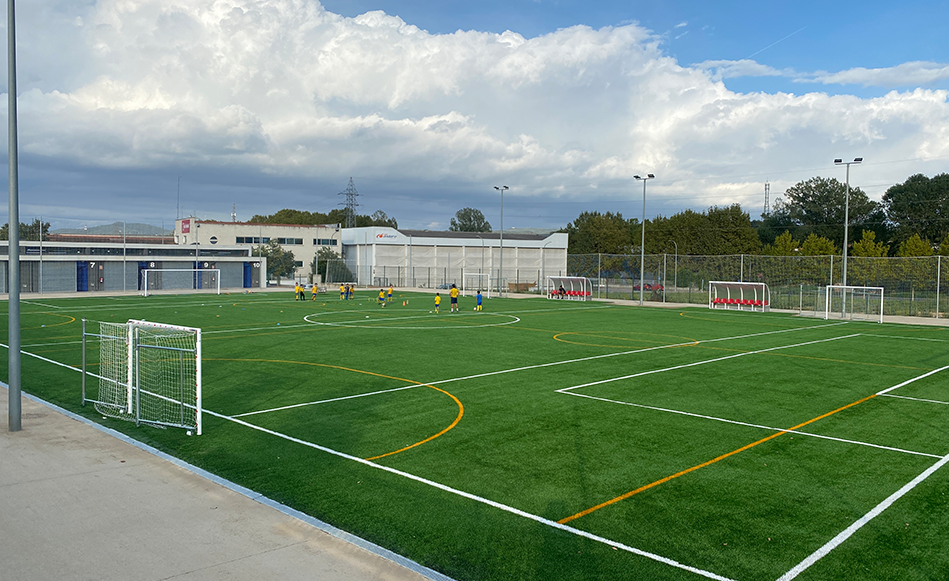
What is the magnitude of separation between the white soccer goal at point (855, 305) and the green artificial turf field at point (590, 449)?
15.9 metres

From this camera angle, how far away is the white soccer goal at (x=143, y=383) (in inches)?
483

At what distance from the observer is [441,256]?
297 ft

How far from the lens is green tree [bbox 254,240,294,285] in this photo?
82769mm

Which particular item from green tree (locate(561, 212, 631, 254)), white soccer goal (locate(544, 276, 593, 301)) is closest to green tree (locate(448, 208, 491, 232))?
green tree (locate(561, 212, 631, 254))

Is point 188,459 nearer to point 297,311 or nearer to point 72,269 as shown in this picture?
point 297,311

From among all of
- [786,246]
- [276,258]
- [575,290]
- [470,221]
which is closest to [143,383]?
[575,290]

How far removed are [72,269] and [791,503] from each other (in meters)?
63.2

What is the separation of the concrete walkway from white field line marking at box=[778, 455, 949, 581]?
359 cm

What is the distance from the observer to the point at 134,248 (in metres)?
64.2

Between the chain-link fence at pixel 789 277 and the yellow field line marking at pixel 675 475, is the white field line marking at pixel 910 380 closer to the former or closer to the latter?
the yellow field line marking at pixel 675 475

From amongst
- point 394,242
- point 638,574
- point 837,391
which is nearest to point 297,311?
point 837,391

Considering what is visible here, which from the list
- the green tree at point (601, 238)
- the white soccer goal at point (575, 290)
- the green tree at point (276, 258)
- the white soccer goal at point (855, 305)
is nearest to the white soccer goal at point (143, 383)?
the white soccer goal at point (855, 305)

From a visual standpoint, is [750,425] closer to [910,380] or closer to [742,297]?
[910,380]

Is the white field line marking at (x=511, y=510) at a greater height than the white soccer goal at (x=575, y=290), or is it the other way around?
the white soccer goal at (x=575, y=290)
